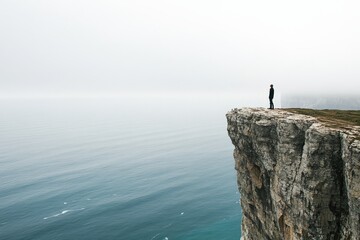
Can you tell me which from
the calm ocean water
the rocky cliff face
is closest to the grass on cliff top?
the rocky cliff face

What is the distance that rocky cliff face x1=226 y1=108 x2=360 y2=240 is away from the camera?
21438mm

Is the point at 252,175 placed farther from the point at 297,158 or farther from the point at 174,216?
the point at 174,216

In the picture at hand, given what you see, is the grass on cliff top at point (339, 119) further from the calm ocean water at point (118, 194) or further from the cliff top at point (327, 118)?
the calm ocean water at point (118, 194)

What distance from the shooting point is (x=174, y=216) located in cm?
7781

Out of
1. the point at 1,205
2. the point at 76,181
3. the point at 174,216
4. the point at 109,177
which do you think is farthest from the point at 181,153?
the point at 1,205

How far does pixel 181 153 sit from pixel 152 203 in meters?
63.8

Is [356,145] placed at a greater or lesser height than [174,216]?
greater

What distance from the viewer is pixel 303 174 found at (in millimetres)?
23734

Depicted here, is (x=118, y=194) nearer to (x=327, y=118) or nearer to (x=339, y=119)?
(x=327, y=118)

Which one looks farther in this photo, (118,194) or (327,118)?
(118,194)

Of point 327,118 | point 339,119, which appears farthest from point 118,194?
point 339,119

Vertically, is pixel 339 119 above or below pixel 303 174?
above

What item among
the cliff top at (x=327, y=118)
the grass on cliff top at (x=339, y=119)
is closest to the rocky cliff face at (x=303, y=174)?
the cliff top at (x=327, y=118)

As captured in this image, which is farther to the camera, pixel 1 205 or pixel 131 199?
pixel 131 199
